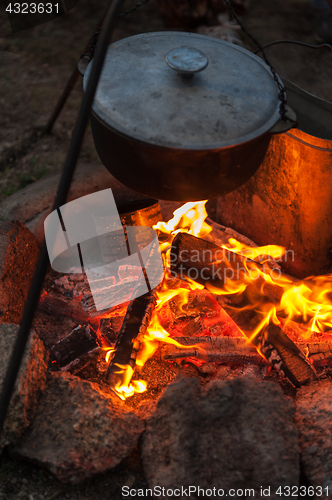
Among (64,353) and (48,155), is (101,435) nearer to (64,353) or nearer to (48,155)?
(64,353)

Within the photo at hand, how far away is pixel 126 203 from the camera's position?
2990 millimetres

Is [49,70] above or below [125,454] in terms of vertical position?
above

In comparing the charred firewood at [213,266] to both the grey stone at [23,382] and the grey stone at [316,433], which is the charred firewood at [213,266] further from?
the grey stone at [23,382]

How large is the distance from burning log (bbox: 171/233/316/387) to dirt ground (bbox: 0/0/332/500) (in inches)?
66.8

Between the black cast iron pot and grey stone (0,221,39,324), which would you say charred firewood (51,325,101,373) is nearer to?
grey stone (0,221,39,324)

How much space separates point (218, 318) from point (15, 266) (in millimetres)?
1304

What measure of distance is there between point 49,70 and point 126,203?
2713 mm

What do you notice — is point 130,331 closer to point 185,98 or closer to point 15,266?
point 15,266

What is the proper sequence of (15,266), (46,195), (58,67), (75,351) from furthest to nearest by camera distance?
(58,67), (46,195), (15,266), (75,351)

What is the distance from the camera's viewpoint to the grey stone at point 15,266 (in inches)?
85.0

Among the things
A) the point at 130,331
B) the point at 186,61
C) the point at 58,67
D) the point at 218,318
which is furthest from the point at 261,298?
the point at 58,67

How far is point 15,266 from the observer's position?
2334 millimetres

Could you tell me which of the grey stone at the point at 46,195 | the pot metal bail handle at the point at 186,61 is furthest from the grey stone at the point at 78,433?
the pot metal bail handle at the point at 186,61

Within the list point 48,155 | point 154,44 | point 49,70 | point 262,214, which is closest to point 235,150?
point 154,44
